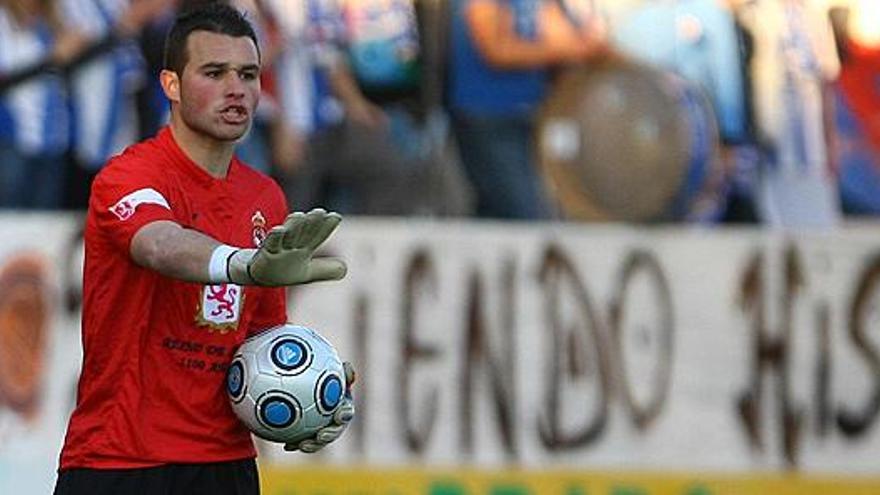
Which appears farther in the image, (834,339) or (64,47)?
(834,339)

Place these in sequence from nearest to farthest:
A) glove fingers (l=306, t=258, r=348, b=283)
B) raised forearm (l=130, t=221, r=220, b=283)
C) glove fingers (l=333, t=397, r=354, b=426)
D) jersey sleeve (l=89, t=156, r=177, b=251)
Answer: glove fingers (l=306, t=258, r=348, b=283)
raised forearm (l=130, t=221, r=220, b=283)
jersey sleeve (l=89, t=156, r=177, b=251)
glove fingers (l=333, t=397, r=354, b=426)

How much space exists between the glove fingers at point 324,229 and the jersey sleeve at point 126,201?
583 mm

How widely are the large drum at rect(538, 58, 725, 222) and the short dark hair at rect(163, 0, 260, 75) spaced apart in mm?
6079

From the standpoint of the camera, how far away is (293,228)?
503 cm

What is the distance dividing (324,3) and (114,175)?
5883mm

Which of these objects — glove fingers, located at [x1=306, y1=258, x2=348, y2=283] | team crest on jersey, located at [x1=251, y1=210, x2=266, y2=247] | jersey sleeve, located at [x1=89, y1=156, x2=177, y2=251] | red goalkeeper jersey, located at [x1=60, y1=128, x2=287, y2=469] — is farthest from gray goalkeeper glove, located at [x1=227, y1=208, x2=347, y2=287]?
team crest on jersey, located at [x1=251, y1=210, x2=266, y2=247]

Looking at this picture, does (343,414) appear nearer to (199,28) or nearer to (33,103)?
(199,28)

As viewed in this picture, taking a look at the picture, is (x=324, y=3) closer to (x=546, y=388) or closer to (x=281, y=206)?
(x=546, y=388)

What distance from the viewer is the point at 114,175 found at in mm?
5695

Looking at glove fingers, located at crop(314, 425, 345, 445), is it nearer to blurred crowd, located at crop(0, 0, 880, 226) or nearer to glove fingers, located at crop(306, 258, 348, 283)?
glove fingers, located at crop(306, 258, 348, 283)

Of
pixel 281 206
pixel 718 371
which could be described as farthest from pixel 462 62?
pixel 281 206

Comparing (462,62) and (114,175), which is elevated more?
(462,62)

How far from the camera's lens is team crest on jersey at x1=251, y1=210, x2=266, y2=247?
5934 mm

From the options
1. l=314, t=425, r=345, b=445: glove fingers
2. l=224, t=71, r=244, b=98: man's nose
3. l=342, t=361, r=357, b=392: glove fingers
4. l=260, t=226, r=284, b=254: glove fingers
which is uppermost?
l=224, t=71, r=244, b=98: man's nose
